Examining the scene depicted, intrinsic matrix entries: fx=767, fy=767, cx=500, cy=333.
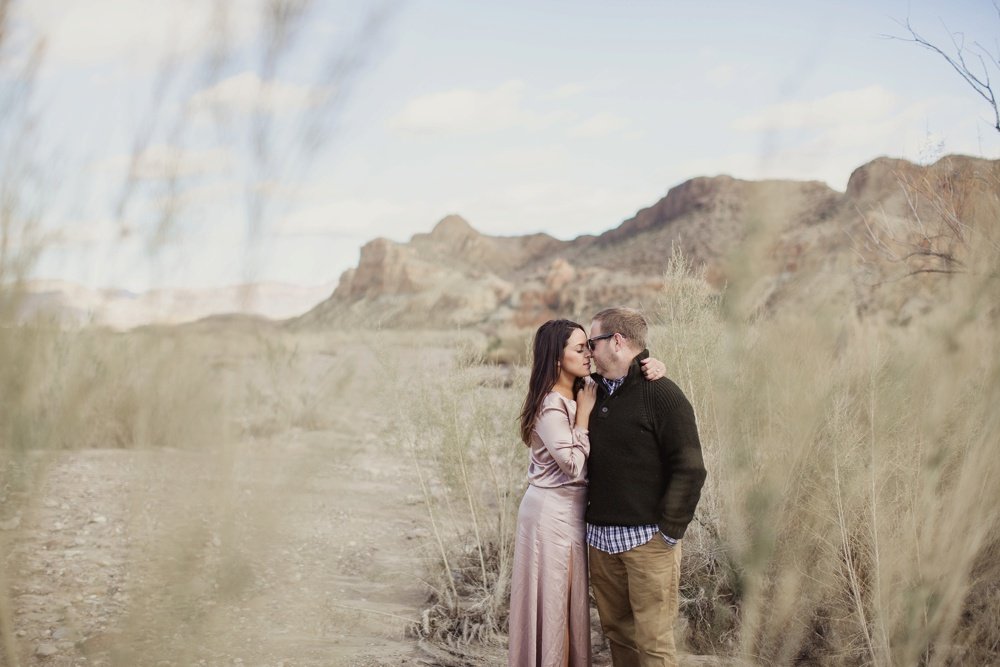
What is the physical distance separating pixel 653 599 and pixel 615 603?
338 millimetres

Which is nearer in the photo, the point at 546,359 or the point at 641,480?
the point at 641,480

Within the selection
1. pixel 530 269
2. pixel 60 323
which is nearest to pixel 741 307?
pixel 60 323

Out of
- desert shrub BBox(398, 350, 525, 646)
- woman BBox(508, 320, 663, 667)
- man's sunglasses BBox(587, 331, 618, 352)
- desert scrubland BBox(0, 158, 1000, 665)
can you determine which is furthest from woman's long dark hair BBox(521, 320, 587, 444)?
desert shrub BBox(398, 350, 525, 646)

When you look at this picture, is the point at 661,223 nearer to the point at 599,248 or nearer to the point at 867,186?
the point at 599,248

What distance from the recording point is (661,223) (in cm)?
5891

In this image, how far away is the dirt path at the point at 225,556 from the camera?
1205mm

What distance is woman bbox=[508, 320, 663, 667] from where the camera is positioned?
11.2 feet

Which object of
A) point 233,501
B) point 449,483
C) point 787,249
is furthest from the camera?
point 449,483

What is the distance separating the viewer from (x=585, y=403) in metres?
3.49

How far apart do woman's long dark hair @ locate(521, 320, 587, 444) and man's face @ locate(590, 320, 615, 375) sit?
0.47 ft

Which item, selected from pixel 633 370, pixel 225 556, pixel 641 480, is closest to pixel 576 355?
pixel 633 370

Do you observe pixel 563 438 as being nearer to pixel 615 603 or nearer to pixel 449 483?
pixel 615 603

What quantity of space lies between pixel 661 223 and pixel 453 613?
5597 cm

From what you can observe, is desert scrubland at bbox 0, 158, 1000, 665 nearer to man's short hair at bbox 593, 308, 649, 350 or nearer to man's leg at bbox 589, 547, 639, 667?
man's short hair at bbox 593, 308, 649, 350
